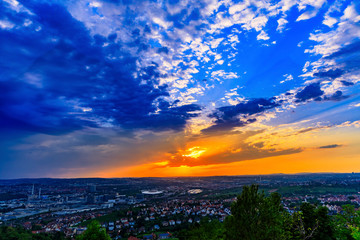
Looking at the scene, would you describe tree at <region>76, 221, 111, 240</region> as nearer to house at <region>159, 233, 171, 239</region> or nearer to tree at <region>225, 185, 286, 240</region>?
tree at <region>225, 185, 286, 240</region>

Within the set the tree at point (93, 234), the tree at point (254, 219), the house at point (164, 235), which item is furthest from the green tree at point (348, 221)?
the house at point (164, 235)

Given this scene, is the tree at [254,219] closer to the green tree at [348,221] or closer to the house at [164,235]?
the green tree at [348,221]

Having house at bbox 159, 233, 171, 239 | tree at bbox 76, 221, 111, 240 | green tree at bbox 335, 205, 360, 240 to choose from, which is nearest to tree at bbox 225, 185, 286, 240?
green tree at bbox 335, 205, 360, 240

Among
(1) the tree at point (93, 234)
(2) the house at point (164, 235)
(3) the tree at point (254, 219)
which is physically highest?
(3) the tree at point (254, 219)

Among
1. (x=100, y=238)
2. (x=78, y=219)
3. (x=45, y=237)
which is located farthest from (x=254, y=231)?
(x=78, y=219)

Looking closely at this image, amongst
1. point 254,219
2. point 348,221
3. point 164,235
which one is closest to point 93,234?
point 254,219

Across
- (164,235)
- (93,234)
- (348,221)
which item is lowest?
(164,235)

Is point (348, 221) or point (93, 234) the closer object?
point (93, 234)

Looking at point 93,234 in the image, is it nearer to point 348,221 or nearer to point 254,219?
point 254,219
